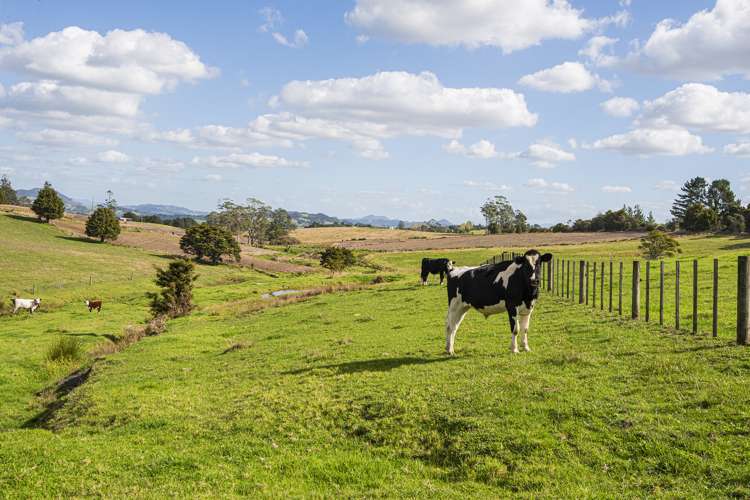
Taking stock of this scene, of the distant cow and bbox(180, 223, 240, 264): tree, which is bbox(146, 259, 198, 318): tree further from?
bbox(180, 223, 240, 264): tree

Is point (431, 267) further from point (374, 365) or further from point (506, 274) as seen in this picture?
point (374, 365)

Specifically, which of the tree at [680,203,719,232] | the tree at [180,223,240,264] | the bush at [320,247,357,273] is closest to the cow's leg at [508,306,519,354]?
the bush at [320,247,357,273]

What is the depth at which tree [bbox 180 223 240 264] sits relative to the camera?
89.3 m

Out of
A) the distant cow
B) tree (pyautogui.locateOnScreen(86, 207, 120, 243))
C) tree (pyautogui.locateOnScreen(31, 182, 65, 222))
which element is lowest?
the distant cow

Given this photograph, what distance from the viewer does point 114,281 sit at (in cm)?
6106

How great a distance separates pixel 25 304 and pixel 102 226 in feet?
178

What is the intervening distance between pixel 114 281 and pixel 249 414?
183 ft

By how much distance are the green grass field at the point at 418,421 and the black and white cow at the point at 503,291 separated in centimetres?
95

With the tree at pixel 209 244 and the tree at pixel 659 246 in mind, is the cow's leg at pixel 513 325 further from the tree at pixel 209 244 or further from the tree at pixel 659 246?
the tree at pixel 209 244

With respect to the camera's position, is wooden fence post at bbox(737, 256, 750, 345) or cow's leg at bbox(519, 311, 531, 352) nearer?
wooden fence post at bbox(737, 256, 750, 345)

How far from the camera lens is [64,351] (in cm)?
2595

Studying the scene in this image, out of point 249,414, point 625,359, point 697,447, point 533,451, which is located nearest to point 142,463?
point 249,414

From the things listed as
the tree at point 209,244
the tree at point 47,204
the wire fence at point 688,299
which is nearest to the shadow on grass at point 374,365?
the wire fence at point 688,299

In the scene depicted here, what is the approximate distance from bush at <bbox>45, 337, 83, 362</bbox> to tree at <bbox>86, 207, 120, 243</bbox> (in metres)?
74.2
